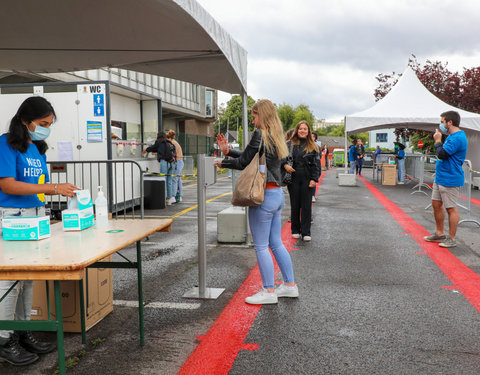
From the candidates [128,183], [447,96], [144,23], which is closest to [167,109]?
[447,96]

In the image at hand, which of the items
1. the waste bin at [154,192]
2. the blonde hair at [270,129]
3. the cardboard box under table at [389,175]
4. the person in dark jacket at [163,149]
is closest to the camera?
the blonde hair at [270,129]

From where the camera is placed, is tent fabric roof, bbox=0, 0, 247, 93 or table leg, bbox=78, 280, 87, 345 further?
tent fabric roof, bbox=0, 0, 247, 93

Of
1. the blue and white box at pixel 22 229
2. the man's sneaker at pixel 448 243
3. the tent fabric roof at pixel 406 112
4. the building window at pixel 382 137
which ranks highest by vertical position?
the building window at pixel 382 137

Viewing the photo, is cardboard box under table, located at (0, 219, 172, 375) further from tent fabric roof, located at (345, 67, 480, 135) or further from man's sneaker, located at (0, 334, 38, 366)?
tent fabric roof, located at (345, 67, 480, 135)

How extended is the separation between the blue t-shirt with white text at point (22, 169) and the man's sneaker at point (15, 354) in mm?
936

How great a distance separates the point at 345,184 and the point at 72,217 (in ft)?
54.4

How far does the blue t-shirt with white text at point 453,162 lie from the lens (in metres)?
6.70

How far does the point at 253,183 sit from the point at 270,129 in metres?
0.53

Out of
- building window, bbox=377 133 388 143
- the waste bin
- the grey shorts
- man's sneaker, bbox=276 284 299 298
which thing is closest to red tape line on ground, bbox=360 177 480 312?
the grey shorts

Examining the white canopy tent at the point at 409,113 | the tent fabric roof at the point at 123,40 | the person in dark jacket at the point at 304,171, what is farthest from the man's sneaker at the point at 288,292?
the white canopy tent at the point at 409,113

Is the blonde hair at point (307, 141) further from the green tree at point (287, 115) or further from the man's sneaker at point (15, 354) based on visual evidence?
the green tree at point (287, 115)

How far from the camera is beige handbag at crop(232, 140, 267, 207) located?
4109 mm

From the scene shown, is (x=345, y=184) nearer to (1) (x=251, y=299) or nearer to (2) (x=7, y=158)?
(1) (x=251, y=299)

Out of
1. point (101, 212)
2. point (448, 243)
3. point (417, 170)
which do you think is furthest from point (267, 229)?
point (417, 170)
